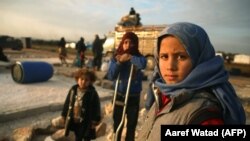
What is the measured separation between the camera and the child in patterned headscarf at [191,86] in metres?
1.24

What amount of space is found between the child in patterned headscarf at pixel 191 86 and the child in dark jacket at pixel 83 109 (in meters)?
2.14

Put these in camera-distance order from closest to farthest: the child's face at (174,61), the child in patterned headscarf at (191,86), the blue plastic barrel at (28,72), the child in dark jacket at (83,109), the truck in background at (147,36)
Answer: the child in patterned headscarf at (191,86) < the child's face at (174,61) < the child in dark jacket at (83,109) < the blue plastic barrel at (28,72) < the truck in background at (147,36)

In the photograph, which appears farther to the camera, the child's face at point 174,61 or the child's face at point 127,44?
the child's face at point 127,44

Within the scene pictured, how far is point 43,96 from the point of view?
748 cm

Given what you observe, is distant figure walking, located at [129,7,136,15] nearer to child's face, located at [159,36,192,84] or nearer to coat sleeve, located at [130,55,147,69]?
coat sleeve, located at [130,55,147,69]

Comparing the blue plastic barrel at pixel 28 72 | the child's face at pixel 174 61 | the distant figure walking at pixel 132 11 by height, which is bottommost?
the blue plastic barrel at pixel 28 72

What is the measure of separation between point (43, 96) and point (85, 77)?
4231 mm

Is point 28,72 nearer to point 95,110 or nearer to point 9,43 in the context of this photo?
point 95,110

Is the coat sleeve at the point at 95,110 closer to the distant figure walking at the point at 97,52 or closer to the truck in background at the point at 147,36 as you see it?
the distant figure walking at the point at 97,52

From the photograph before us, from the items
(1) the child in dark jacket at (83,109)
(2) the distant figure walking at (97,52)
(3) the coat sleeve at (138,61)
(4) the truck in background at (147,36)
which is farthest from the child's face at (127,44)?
(4) the truck in background at (147,36)

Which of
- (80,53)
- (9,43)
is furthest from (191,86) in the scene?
(9,43)

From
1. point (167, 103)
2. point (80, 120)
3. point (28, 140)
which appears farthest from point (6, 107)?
point (167, 103)

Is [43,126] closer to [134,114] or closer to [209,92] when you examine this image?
[134,114]

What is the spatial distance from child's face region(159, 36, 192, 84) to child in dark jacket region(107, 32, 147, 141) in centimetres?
214
